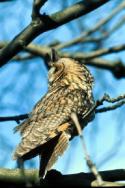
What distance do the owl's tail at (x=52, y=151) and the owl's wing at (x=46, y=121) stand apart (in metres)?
0.04

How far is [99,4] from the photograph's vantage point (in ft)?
9.67

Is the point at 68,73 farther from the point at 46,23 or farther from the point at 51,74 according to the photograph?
the point at 46,23

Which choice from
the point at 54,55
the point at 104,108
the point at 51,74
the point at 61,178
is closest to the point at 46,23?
the point at 104,108

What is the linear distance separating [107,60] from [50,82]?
0.98 m

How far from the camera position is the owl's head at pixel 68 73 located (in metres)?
4.09

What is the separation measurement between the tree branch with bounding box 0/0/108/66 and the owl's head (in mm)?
894

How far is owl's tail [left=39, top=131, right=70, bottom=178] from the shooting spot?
320cm

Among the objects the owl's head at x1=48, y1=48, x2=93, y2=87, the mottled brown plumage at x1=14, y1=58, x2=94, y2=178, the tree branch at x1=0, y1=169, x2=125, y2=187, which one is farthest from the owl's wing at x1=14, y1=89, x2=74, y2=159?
the owl's head at x1=48, y1=48, x2=93, y2=87

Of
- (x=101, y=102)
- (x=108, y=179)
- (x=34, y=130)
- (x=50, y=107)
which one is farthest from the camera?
(x=50, y=107)

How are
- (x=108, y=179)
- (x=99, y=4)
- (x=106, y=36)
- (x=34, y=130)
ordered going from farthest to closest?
(x=106, y=36) → (x=34, y=130) → (x=108, y=179) → (x=99, y=4)

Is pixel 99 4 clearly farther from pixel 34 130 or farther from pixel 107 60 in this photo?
pixel 34 130

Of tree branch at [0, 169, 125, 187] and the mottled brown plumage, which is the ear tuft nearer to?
the mottled brown plumage

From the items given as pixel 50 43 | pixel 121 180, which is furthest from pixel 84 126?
pixel 50 43

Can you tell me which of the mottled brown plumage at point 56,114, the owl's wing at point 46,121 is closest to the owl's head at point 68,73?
the mottled brown plumage at point 56,114
